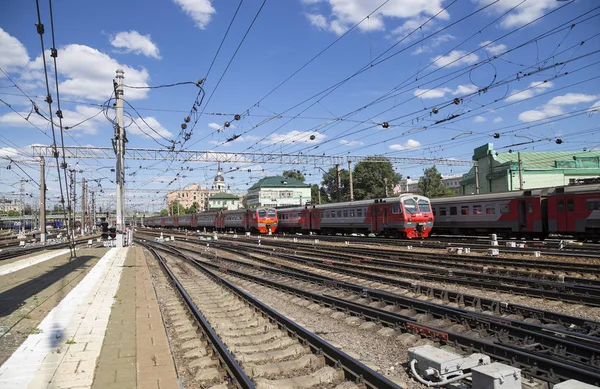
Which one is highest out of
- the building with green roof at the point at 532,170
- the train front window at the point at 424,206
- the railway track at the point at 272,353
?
the building with green roof at the point at 532,170

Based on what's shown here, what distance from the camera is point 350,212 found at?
3253cm

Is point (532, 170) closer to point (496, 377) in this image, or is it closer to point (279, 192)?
point (496, 377)

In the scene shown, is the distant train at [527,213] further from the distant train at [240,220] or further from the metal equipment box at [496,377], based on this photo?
the distant train at [240,220]

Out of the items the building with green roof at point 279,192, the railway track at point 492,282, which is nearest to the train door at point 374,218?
the railway track at point 492,282

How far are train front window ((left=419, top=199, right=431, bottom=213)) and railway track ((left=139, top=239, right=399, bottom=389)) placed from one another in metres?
18.6

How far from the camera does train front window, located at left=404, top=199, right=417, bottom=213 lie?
26.5m

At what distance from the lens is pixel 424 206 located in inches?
1077

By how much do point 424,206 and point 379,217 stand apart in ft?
10.2

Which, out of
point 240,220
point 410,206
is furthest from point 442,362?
point 240,220

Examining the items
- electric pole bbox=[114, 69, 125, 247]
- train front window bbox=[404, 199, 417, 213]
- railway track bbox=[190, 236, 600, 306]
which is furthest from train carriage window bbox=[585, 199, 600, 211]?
electric pole bbox=[114, 69, 125, 247]

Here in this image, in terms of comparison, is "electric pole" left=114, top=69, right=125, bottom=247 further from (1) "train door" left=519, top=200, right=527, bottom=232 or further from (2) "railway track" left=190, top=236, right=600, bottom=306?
(1) "train door" left=519, top=200, right=527, bottom=232

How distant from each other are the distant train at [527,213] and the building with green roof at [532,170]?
2221cm

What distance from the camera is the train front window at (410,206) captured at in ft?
86.8

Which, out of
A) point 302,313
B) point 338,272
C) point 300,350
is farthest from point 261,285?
point 300,350
